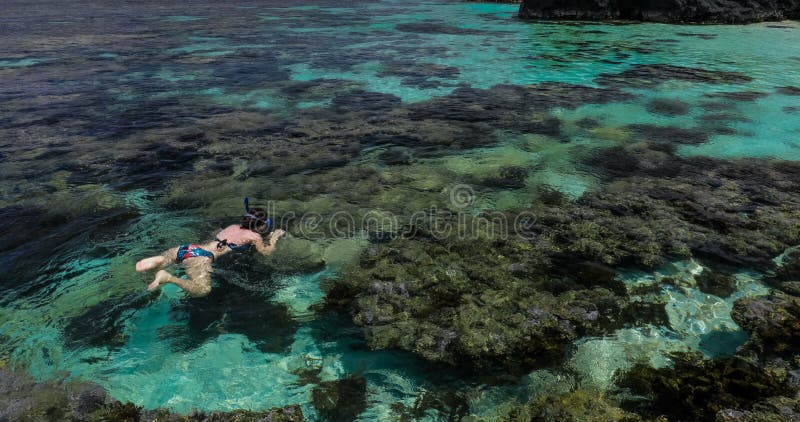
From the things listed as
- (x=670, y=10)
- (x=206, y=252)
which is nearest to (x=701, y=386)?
(x=206, y=252)

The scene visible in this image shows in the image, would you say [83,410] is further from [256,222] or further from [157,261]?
[256,222]

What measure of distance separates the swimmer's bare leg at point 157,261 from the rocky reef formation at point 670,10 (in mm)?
38561

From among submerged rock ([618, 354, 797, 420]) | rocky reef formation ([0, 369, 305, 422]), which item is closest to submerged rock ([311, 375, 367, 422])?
rocky reef formation ([0, 369, 305, 422])

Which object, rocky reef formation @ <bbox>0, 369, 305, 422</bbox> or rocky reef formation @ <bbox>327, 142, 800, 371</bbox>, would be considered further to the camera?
rocky reef formation @ <bbox>327, 142, 800, 371</bbox>

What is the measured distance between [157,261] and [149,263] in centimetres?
13

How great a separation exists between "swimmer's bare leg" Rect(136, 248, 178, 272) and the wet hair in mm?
1299

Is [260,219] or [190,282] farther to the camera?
[260,219]

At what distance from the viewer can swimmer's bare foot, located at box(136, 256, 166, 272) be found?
7590 mm

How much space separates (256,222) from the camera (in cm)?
848

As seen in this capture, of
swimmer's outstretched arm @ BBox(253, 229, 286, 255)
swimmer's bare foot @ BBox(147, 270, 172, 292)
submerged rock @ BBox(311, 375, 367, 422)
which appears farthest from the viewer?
swimmer's outstretched arm @ BBox(253, 229, 286, 255)

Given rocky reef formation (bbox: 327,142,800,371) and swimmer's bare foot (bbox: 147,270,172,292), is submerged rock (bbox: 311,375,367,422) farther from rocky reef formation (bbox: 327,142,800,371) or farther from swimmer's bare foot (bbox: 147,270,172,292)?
swimmer's bare foot (bbox: 147,270,172,292)

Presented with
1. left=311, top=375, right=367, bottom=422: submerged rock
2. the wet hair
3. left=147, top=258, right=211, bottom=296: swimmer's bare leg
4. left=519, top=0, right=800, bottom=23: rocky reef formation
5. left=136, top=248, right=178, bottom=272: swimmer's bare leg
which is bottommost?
left=311, top=375, right=367, bottom=422: submerged rock

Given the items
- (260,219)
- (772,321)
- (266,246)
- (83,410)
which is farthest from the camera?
(260,219)

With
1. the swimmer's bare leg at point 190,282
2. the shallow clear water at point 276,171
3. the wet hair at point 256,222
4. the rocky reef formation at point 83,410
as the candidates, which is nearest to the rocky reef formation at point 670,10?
the shallow clear water at point 276,171
